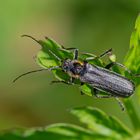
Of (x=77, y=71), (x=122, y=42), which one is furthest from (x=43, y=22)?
(x=77, y=71)

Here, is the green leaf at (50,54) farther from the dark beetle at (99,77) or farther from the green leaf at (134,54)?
the green leaf at (134,54)

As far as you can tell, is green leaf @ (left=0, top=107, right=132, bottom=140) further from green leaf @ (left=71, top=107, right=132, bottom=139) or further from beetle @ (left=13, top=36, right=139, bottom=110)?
beetle @ (left=13, top=36, right=139, bottom=110)

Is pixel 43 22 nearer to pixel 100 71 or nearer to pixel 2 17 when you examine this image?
pixel 2 17

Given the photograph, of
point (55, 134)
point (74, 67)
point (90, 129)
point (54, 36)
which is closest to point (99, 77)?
point (74, 67)

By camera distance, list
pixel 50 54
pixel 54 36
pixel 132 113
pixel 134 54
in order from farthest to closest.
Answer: pixel 54 36 → pixel 132 113 → pixel 50 54 → pixel 134 54

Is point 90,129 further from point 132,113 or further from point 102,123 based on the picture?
point 132,113

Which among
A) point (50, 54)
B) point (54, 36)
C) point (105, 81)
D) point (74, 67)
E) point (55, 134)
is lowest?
A: point (55, 134)
